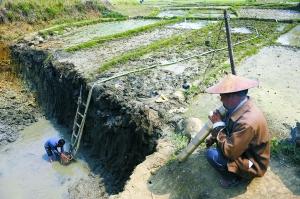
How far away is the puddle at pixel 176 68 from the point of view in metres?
12.3

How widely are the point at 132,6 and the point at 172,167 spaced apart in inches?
875

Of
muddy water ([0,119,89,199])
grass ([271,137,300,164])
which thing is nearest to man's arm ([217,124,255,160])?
grass ([271,137,300,164])

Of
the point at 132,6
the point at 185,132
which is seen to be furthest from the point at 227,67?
the point at 132,6

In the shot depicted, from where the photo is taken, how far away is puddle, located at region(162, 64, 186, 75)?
1233 centimetres

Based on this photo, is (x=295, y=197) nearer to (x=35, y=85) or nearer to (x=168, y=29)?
(x=35, y=85)

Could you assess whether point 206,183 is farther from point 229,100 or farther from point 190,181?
point 229,100

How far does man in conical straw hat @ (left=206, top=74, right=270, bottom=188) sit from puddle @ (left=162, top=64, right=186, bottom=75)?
6.60 metres

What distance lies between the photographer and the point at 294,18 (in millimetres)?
19391

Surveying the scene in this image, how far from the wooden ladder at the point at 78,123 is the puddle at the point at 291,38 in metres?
8.75

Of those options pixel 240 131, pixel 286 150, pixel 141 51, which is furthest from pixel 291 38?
pixel 240 131

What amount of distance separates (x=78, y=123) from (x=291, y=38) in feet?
32.9

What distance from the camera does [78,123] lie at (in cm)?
1174

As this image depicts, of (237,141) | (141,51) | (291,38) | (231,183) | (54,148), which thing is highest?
(237,141)

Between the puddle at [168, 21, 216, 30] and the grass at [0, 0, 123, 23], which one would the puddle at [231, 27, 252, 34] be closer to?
the puddle at [168, 21, 216, 30]
